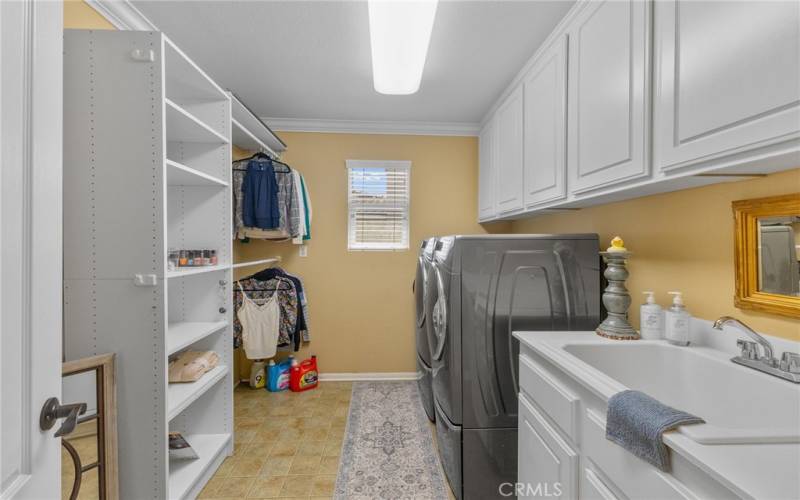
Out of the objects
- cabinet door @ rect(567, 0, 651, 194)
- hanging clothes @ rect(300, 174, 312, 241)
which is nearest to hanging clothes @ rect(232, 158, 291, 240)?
hanging clothes @ rect(300, 174, 312, 241)

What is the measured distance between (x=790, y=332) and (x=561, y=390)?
26.7 inches

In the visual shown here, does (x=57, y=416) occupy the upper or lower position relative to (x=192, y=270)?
lower

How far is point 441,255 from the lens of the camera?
1810mm

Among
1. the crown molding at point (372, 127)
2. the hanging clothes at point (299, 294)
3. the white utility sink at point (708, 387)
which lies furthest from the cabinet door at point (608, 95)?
the hanging clothes at point (299, 294)

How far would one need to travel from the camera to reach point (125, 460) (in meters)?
1.40

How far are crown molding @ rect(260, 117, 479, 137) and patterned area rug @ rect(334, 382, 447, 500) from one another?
2.35 meters

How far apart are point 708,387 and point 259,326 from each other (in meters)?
2.60

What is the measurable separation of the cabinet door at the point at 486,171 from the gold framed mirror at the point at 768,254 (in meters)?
1.59

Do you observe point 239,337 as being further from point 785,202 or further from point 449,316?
point 785,202

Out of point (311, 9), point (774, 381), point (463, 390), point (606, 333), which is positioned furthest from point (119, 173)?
point (774, 381)

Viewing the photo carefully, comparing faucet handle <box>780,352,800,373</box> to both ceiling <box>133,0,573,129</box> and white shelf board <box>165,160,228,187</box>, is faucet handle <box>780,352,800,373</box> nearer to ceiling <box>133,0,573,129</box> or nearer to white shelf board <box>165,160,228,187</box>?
ceiling <box>133,0,573,129</box>

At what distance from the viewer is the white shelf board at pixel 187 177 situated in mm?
1541

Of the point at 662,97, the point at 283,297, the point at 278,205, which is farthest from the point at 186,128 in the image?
the point at 662,97

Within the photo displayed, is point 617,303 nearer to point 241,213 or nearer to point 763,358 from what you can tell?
point 763,358
